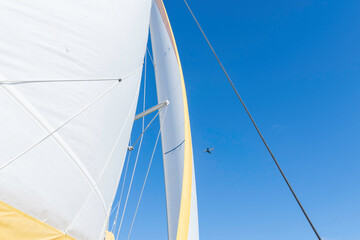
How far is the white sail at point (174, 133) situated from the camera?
11.3 feet

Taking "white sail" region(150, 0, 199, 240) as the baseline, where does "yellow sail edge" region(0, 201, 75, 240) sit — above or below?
below

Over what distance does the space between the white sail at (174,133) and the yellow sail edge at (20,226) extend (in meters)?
1.36

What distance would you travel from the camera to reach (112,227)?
5.36 meters

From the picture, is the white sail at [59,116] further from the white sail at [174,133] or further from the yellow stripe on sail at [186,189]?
the white sail at [174,133]

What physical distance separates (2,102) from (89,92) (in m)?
0.81

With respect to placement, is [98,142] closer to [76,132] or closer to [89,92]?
[76,132]

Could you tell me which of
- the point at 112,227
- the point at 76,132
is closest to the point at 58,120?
the point at 76,132

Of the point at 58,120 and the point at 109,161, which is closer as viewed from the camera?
the point at 58,120

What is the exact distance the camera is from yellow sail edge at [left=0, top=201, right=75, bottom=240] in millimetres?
1425

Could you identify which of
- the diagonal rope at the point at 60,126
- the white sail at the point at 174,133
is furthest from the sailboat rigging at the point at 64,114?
the white sail at the point at 174,133

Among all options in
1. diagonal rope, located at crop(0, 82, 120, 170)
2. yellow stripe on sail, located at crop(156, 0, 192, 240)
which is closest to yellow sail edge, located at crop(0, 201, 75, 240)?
diagonal rope, located at crop(0, 82, 120, 170)

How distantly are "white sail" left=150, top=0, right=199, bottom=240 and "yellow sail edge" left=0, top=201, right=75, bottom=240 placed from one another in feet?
4.48

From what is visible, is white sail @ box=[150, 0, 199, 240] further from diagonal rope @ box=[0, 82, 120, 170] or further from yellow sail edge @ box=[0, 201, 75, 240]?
diagonal rope @ box=[0, 82, 120, 170]

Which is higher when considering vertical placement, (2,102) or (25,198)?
(2,102)
